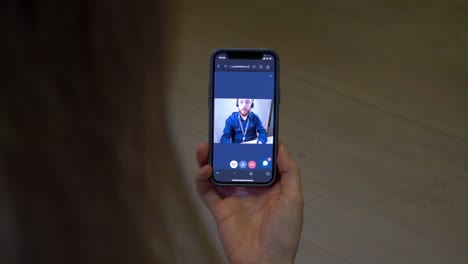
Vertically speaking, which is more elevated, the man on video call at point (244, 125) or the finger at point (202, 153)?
the man on video call at point (244, 125)

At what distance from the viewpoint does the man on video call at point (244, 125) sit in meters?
0.62

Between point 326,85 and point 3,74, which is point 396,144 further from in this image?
point 3,74

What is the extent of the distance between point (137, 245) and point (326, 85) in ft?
1.43

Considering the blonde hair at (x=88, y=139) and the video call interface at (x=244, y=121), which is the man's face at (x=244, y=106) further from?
the blonde hair at (x=88, y=139)

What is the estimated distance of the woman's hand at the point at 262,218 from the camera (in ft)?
1.82

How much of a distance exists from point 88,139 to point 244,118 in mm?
383

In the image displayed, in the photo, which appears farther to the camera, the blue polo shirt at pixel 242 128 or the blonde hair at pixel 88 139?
the blonde hair at pixel 88 139

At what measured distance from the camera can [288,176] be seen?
58cm

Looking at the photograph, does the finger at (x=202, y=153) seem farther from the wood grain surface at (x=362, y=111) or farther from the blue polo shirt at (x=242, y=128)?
the wood grain surface at (x=362, y=111)

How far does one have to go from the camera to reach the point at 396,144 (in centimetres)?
83

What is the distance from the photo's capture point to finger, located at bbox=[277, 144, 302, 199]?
564 millimetres

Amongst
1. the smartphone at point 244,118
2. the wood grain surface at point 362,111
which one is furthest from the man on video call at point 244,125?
the wood grain surface at point 362,111

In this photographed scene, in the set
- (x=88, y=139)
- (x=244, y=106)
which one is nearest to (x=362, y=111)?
(x=244, y=106)

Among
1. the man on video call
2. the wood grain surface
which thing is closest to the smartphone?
the man on video call
